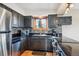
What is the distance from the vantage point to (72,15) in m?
4.24

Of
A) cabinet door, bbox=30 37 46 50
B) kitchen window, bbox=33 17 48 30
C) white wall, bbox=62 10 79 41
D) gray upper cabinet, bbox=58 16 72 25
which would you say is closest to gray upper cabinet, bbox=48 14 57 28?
kitchen window, bbox=33 17 48 30

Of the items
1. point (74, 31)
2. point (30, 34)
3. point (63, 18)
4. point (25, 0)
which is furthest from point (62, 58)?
point (30, 34)

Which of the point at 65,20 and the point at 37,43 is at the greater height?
the point at 65,20

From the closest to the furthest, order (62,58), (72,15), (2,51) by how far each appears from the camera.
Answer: (62,58), (2,51), (72,15)

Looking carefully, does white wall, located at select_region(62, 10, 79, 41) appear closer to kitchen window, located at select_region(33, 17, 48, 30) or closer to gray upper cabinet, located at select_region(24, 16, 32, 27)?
kitchen window, located at select_region(33, 17, 48, 30)

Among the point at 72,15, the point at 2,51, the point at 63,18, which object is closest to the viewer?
the point at 2,51

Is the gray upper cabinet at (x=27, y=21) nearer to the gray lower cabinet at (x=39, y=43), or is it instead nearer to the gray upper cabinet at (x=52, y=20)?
the gray lower cabinet at (x=39, y=43)

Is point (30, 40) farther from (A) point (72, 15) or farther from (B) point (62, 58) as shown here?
(B) point (62, 58)

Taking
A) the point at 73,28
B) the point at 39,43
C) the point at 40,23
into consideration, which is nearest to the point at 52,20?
the point at 40,23

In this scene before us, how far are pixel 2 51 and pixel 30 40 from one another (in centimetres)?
303

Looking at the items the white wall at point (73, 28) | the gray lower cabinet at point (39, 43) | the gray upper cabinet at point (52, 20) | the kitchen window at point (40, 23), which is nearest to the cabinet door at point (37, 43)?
the gray lower cabinet at point (39, 43)

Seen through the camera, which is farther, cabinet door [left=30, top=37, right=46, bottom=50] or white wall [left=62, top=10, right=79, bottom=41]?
cabinet door [left=30, top=37, right=46, bottom=50]

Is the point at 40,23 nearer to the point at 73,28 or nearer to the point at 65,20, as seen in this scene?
the point at 65,20

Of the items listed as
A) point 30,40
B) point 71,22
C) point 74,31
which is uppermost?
point 71,22
